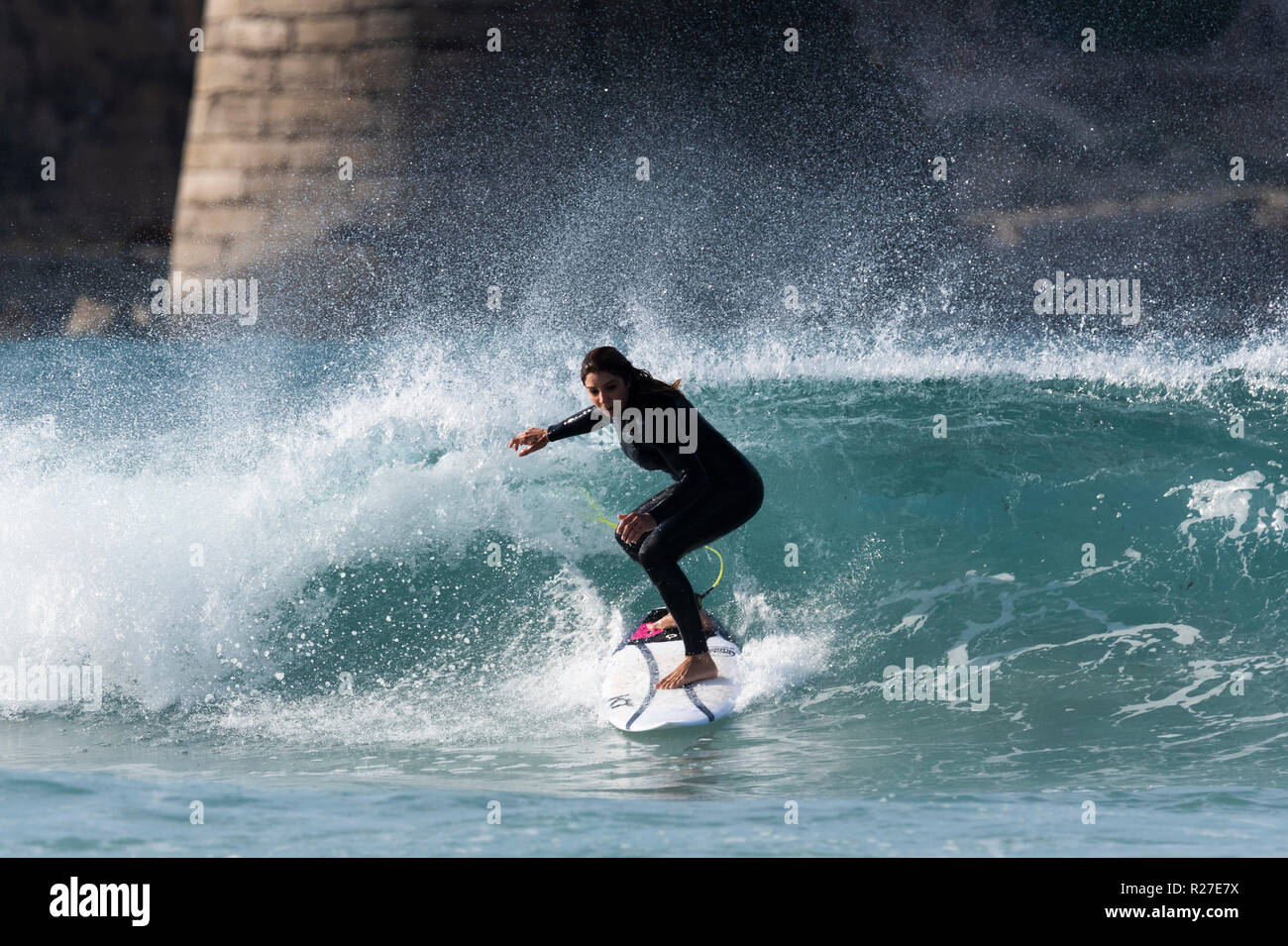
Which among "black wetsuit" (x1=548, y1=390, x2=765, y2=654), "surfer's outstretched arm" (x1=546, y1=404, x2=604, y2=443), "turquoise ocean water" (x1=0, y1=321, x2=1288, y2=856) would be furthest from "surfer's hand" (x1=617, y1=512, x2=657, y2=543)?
"turquoise ocean water" (x1=0, y1=321, x2=1288, y2=856)

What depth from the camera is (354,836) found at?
12.7 feet

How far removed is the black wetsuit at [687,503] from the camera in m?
5.24

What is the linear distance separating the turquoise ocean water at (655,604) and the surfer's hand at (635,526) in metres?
0.77

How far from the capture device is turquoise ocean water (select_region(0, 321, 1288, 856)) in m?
4.19

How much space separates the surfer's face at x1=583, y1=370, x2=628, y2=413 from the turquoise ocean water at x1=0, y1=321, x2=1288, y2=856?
1.29 metres

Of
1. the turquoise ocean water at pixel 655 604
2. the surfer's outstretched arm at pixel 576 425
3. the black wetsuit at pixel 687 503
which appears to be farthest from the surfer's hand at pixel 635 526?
the turquoise ocean water at pixel 655 604

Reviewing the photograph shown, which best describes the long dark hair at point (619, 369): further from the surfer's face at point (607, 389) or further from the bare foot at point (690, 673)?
the bare foot at point (690, 673)

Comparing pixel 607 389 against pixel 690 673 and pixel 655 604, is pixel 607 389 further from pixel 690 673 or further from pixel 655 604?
pixel 655 604

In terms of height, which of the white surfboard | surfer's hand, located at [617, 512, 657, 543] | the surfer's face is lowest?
the white surfboard

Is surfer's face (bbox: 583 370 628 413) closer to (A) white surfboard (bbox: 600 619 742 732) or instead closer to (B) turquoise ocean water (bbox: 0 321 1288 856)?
(A) white surfboard (bbox: 600 619 742 732)

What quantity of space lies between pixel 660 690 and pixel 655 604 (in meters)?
1.24

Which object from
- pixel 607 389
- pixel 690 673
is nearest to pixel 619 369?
pixel 607 389

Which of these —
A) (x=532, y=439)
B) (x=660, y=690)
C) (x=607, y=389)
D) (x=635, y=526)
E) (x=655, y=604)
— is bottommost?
(x=660, y=690)

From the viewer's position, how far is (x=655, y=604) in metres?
6.59
